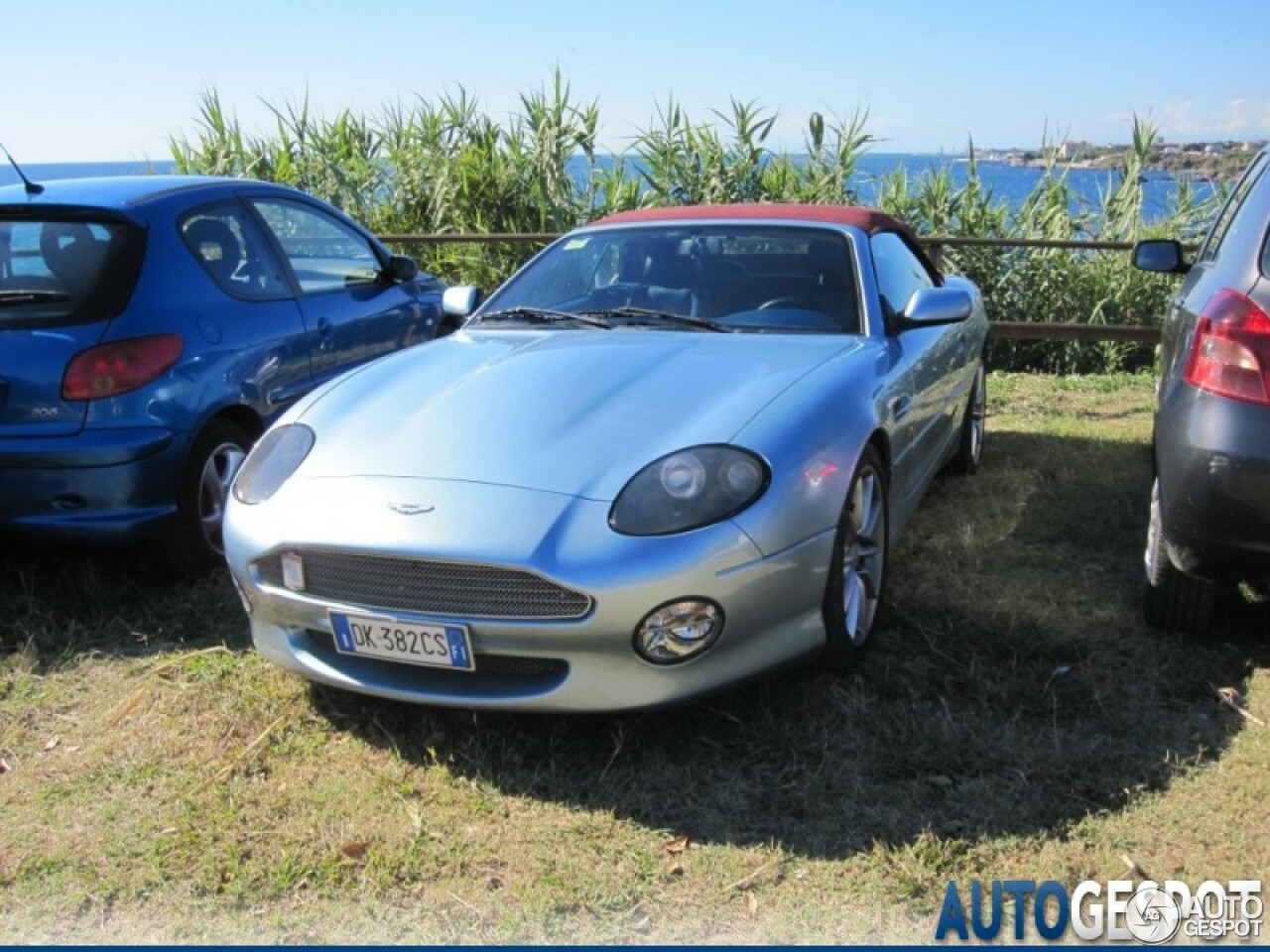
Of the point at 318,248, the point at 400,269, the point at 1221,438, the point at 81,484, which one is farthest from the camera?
the point at 400,269

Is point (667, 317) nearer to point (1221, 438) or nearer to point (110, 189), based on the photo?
point (1221, 438)

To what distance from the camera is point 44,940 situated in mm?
2559

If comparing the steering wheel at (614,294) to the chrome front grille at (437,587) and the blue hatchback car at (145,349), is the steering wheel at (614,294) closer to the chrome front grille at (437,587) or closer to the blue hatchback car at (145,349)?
the blue hatchback car at (145,349)

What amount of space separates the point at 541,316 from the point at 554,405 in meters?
1.05

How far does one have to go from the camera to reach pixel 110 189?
15.2 feet

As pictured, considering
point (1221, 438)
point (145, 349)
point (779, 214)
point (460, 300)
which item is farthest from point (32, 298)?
point (1221, 438)

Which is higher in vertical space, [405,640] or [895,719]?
[405,640]

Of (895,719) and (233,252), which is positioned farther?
(233,252)

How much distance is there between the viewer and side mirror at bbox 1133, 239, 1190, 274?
4949 mm

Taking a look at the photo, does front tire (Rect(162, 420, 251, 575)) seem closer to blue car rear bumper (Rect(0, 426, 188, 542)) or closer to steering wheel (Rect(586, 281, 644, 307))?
blue car rear bumper (Rect(0, 426, 188, 542))

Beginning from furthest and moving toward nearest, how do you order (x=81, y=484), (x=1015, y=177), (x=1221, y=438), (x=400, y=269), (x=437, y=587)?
(x=1015, y=177)
(x=400, y=269)
(x=81, y=484)
(x=1221, y=438)
(x=437, y=587)

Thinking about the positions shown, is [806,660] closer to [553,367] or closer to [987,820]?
[987,820]

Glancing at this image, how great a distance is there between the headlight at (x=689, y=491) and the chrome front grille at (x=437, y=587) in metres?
0.24

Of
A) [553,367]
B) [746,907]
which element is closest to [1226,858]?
[746,907]
